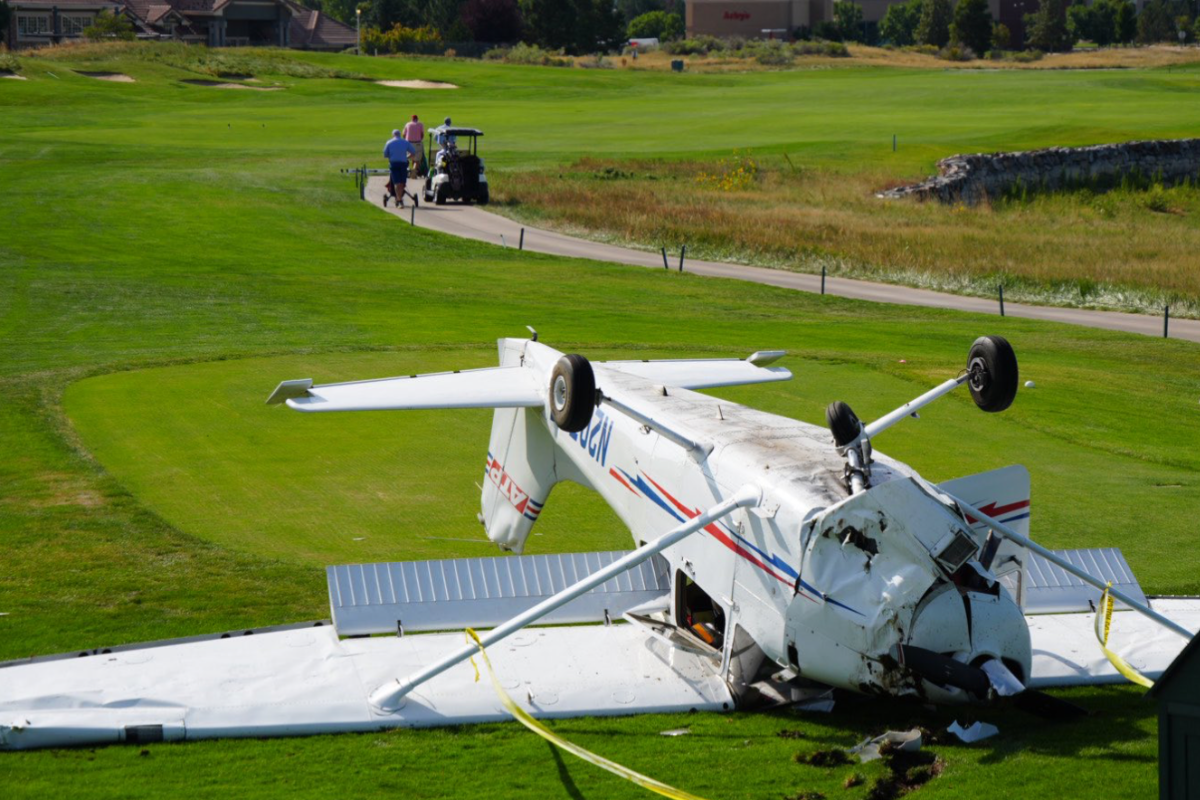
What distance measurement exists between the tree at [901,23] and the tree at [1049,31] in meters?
26.3

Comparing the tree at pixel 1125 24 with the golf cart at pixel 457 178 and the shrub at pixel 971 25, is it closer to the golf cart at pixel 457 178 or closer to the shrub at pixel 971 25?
the shrub at pixel 971 25

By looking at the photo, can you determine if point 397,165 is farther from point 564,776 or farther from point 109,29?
point 109,29

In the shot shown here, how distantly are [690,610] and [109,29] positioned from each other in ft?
395

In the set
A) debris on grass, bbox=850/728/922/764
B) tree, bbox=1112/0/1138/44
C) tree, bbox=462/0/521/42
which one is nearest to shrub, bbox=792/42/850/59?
tree, bbox=462/0/521/42

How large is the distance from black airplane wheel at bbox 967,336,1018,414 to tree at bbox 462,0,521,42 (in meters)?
138

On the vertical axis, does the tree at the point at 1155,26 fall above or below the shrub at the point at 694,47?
above

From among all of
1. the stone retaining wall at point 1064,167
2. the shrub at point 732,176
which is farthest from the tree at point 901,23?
the shrub at point 732,176

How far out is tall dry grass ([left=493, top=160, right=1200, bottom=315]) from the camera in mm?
43125

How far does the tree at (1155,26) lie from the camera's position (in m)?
166

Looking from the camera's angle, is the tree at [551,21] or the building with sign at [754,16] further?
the building with sign at [754,16]

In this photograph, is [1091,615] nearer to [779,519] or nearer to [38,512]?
[779,519]

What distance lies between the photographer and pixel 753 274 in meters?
42.9

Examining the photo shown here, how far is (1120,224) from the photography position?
5816 cm

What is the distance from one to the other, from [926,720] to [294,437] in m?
11.6
